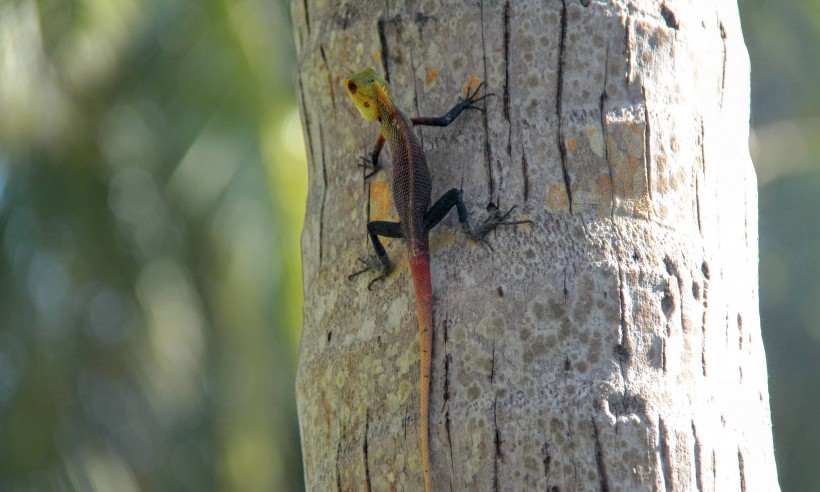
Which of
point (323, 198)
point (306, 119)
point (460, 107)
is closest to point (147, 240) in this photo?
point (306, 119)

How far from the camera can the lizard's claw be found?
250cm

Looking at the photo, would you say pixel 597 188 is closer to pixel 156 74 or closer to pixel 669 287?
pixel 669 287

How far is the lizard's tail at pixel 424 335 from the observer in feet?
7.86

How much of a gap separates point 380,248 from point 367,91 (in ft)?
1.61

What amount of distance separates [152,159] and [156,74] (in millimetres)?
1078

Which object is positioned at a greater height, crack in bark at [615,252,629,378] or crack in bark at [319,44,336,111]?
crack in bark at [319,44,336,111]

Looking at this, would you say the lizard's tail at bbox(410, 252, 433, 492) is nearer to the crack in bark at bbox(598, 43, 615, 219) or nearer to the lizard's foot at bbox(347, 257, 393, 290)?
the lizard's foot at bbox(347, 257, 393, 290)

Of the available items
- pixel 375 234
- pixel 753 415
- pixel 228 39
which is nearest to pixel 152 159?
pixel 228 39

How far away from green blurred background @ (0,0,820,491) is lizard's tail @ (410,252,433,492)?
741cm

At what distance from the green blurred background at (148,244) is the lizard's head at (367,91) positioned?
7.15 meters

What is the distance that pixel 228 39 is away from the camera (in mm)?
10859

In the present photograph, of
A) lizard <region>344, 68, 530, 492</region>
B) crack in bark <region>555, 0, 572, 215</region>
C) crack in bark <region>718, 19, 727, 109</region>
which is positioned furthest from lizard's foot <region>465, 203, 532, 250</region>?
crack in bark <region>718, 19, 727, 109</region>

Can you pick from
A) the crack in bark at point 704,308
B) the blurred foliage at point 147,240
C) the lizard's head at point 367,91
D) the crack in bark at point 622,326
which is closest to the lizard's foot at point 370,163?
the lizard's head at point 367,91

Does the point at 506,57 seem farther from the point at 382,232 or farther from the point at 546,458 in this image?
A: the point at 546,458
